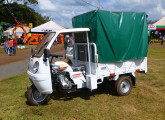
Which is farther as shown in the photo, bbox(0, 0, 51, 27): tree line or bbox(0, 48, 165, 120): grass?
bbox(0, 0, 51, 27): tree line

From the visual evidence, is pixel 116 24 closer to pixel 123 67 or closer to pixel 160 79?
pixel 123 67

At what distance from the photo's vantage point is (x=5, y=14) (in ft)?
166

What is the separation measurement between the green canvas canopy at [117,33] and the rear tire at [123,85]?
68 centimetres

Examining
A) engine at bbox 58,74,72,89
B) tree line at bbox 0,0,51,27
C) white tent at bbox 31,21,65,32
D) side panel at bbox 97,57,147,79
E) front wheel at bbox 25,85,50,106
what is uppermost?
tree line at bbox 0,0,51,27

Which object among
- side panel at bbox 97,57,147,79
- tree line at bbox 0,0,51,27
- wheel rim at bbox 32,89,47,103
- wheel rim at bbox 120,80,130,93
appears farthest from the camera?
tree line at bbox 0,0,51,27

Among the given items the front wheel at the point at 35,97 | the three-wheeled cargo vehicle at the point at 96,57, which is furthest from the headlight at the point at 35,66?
the front wheel at the point at 35,97

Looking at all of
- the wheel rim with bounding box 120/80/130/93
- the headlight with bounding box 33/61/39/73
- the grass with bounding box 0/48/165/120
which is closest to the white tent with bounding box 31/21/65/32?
the grass with bounding box 0/48/165/120

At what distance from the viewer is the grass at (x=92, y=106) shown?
15.1ft

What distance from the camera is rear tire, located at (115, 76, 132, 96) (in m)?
5.95

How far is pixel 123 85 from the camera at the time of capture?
616cm

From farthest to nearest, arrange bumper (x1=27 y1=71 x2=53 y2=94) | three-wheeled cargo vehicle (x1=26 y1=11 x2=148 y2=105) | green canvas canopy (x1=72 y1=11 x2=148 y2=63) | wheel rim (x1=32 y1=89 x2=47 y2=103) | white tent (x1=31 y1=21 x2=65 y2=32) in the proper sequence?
white tent (x1=31 y1=21 x2=65 y2=32) → green canvas canopy (x1=72 y1=11 x2=148 y2=63) → wheel rim (x1=32 y1=89 x2=47 y2=103) → three-wheeled cargo vehicle (x1=26 y1=11 x2=148 y2=105) → bumper (x1=27 y1=71 x2=53 y2=94)

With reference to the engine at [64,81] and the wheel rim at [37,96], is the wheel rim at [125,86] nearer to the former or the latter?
the engine at [64,81]

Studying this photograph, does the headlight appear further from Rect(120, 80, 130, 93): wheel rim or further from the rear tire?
Rect(120, 80, 130, 93): wheel rim

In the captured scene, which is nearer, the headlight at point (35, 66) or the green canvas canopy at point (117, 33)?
the headlight at point (35, 66)
